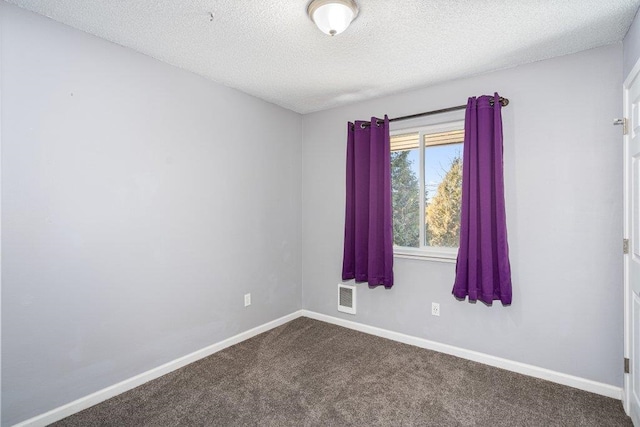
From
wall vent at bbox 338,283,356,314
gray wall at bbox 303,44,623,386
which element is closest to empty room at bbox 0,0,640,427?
gray wall at bbox 303,44,623,386

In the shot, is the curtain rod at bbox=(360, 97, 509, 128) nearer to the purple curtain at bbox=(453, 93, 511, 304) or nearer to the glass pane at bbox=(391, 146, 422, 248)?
the purple curtain at bbox=(453, 93, 511, 304)

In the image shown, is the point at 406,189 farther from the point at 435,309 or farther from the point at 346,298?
the point at 346,298

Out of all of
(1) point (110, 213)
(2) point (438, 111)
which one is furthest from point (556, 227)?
(1) point (110, 213)

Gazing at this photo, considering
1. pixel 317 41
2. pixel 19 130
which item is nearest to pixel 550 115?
pixel 317 41

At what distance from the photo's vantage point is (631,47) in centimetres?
192

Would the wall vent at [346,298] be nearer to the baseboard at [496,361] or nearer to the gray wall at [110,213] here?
the baseboard at [496,361]

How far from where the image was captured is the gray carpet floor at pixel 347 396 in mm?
1924

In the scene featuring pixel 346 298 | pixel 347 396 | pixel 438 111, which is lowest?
pixel 347 396

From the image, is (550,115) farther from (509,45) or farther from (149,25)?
(149,25)

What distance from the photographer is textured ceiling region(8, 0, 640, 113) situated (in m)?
1.79

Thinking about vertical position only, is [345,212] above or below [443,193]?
below

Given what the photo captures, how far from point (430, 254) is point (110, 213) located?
2.55 metres

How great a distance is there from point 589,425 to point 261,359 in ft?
7.23

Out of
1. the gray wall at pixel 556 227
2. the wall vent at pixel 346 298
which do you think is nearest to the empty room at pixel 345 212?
the gray wall at pixel 556 227
